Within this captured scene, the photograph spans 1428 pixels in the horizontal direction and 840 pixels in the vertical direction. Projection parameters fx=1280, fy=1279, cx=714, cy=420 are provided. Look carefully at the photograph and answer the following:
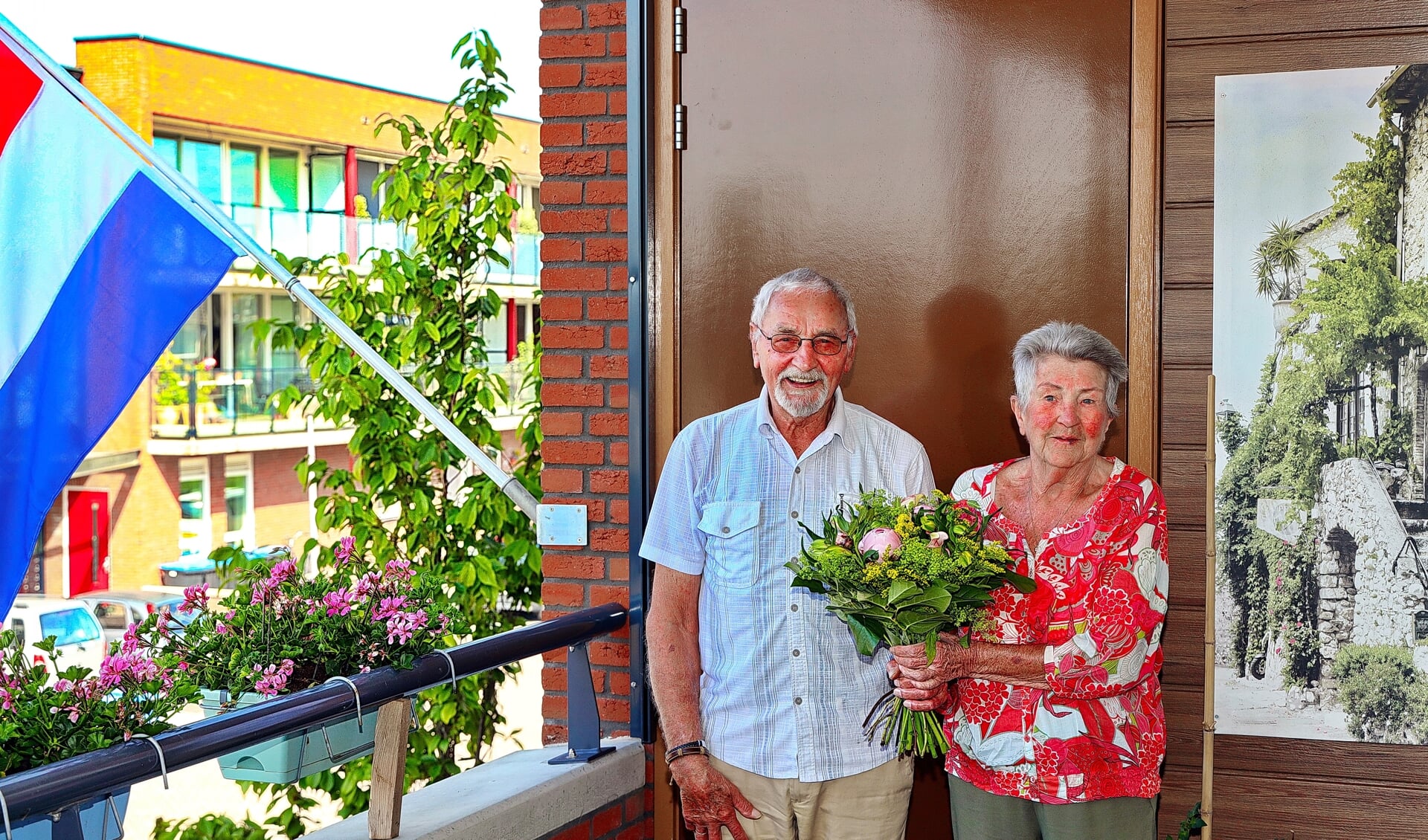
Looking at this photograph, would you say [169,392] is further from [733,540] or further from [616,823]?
[733,540]

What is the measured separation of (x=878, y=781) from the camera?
274 cm

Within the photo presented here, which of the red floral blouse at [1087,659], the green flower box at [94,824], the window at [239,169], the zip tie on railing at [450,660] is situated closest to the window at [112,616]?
the window at [239,169]

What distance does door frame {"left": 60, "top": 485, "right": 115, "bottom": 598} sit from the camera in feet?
76.4

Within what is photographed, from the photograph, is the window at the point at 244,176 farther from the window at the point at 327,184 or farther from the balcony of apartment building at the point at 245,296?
the window at the point at 327,184

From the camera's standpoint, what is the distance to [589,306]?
3.61m

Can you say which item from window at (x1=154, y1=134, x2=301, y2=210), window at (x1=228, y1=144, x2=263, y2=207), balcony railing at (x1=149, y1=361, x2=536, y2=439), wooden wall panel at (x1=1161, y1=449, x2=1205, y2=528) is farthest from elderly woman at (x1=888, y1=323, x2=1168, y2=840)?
window at (x1=228, y1=144, x2=263, y2=207)

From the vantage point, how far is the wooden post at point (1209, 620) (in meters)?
2.90

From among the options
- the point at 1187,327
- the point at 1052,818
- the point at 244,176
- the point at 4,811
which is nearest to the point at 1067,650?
the point at 1052,818

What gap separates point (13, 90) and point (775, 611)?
2.22 metres

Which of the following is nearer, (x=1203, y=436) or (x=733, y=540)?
(x=733, y=540)

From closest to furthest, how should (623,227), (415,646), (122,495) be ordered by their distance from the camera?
(415,646) → (623,227) → (122,495)

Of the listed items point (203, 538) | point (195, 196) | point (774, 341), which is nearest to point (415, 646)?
point (774, 341)

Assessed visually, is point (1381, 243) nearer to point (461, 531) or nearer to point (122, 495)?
point (461, 531)

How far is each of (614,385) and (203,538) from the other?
73.7ft
